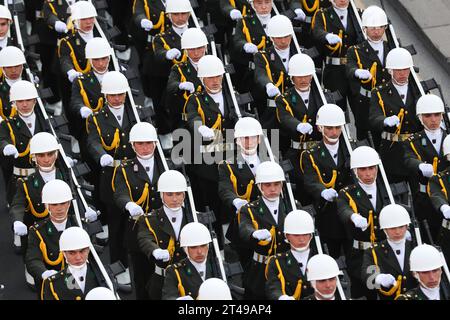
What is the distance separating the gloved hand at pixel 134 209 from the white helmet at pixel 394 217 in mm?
3185

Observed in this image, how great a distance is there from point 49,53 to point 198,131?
433 cm

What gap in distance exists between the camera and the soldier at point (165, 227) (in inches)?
904

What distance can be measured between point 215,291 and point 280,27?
6.73 meters

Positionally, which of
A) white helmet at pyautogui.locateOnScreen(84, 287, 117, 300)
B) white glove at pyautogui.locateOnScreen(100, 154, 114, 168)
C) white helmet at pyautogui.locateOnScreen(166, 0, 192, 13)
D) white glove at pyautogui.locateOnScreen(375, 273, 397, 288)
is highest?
white helmet at pyautogui.locateOnScreen(166, 0, 192, 13)

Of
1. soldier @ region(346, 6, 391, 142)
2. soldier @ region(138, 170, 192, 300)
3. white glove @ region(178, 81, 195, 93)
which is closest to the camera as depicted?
soldier @ region(138, 170, 192, 300)

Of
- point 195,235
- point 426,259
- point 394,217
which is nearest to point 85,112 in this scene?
point 195,235

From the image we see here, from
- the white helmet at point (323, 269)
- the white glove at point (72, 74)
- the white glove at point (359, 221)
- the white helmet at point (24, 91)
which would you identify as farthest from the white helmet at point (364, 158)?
A: the white glove at point (72, 74)

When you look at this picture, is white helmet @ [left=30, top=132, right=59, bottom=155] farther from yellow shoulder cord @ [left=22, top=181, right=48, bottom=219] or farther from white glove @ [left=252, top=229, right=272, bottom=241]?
white glove @ [left=252, top=229, right=272, bottom=241]

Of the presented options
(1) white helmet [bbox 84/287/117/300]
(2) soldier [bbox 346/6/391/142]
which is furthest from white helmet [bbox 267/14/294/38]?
(1) white helmet [bbox 84/287/117/300]

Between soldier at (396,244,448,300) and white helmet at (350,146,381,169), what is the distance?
211cm

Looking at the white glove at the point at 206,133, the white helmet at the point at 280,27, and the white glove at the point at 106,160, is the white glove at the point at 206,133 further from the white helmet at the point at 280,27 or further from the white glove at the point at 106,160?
the white helmet at the point at 280,27

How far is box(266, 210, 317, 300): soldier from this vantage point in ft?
73.4

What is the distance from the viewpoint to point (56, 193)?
2309 centimetres
